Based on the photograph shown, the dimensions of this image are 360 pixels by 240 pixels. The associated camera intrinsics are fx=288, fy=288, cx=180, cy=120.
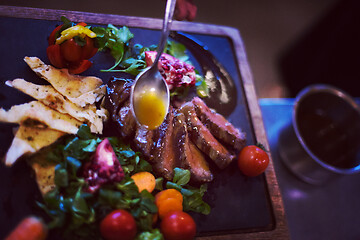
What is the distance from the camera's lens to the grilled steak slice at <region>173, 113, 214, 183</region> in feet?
7.38

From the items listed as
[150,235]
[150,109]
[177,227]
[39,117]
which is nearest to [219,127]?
[150,109]

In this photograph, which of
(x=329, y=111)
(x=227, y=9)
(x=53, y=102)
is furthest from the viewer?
(x=227, y=9)

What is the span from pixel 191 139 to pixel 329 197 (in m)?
1.71

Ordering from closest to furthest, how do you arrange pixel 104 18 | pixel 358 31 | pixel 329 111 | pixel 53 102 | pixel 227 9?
pixel 53 102, pixel 104 18, pixel 329 111, pixel 358 31, pixel 227 9

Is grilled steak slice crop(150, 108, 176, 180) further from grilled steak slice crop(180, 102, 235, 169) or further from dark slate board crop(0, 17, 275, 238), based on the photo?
dark slate board crop(0, 17, 275, 238)

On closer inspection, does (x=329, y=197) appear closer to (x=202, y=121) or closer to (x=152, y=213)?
(x=202, y=121)

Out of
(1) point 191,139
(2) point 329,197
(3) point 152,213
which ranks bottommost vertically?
(2) point 329,197

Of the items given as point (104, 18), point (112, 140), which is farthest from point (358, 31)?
point (112, 140)

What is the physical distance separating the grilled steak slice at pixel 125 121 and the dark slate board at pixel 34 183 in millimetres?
420

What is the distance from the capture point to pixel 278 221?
8.08 feet

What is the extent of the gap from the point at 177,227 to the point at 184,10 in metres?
2.16

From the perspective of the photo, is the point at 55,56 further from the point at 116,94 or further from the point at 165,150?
the point at 165,150

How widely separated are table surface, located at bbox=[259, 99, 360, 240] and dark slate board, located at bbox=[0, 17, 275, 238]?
497 mm

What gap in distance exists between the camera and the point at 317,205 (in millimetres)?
2973
